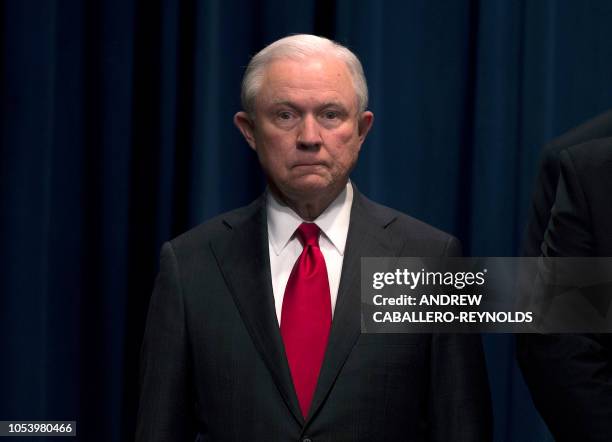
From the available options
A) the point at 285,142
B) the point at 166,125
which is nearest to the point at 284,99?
the point at 285,142

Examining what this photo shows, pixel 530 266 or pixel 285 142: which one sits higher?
pixel 285 142

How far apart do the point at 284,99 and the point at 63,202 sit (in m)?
0.81

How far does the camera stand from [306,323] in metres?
1.56

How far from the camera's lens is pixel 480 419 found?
1.56 meters

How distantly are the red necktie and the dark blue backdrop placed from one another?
0.60m

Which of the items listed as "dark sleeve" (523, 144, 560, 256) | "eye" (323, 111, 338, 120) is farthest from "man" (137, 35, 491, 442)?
"dark sleeve" (523, 144, 560, 256)

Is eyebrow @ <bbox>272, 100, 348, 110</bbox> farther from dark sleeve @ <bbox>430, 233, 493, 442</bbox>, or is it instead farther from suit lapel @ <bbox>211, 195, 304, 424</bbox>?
dark sleeve @ <bbox>430, 233, 493, 442</bbox>

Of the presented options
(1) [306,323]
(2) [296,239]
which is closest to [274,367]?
(1) [306,323]

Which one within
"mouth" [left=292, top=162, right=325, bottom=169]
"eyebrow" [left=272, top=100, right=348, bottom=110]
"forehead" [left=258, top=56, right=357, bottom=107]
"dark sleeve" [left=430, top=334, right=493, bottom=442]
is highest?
"forehead" [left=258, top=56, right=357, bottom=107]

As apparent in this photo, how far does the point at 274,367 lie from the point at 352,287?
0.57ft

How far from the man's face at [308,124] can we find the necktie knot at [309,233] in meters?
0.05

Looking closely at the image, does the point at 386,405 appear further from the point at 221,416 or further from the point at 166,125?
the point at 166,125

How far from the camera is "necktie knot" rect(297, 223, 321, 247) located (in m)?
1.61

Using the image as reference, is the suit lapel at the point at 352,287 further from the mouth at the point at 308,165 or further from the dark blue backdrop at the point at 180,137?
the dark blue backdrop at the point at 180,137
